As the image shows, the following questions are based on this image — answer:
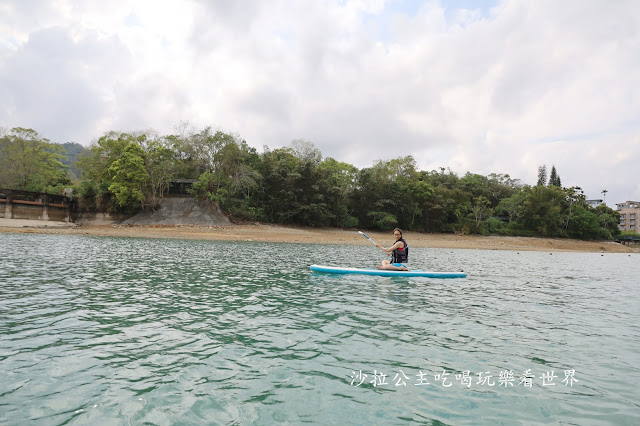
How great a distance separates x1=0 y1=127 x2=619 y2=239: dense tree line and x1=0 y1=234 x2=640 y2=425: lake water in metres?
37.1

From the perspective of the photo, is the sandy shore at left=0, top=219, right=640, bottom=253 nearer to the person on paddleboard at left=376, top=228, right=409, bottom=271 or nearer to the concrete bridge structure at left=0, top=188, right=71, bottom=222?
the concrete bridge structure at left=0, top=188, right=71, bottom=222

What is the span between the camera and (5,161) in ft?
155

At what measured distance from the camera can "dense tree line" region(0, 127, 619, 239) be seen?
1838 inches

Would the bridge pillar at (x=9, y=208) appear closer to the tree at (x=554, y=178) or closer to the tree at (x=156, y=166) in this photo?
the tree at (x=156, y=166)

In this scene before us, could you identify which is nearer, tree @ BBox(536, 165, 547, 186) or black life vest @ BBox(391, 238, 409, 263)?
black life vest @ BBox(391, 238, 409, 263)

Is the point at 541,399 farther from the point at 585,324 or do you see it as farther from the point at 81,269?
the point at 81,269

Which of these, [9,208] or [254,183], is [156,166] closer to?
[254,183]

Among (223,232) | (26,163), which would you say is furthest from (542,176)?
(26,163)

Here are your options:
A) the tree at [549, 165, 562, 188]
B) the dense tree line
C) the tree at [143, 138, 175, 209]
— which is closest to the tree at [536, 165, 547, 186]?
the tree at [549, 165, 562, 188]

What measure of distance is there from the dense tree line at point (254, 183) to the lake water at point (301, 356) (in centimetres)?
3712

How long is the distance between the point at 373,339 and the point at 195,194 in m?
46.1

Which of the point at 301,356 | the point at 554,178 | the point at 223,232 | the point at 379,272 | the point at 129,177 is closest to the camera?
the point at 301,356

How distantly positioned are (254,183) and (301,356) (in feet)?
141

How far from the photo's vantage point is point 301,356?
20.0 feet
